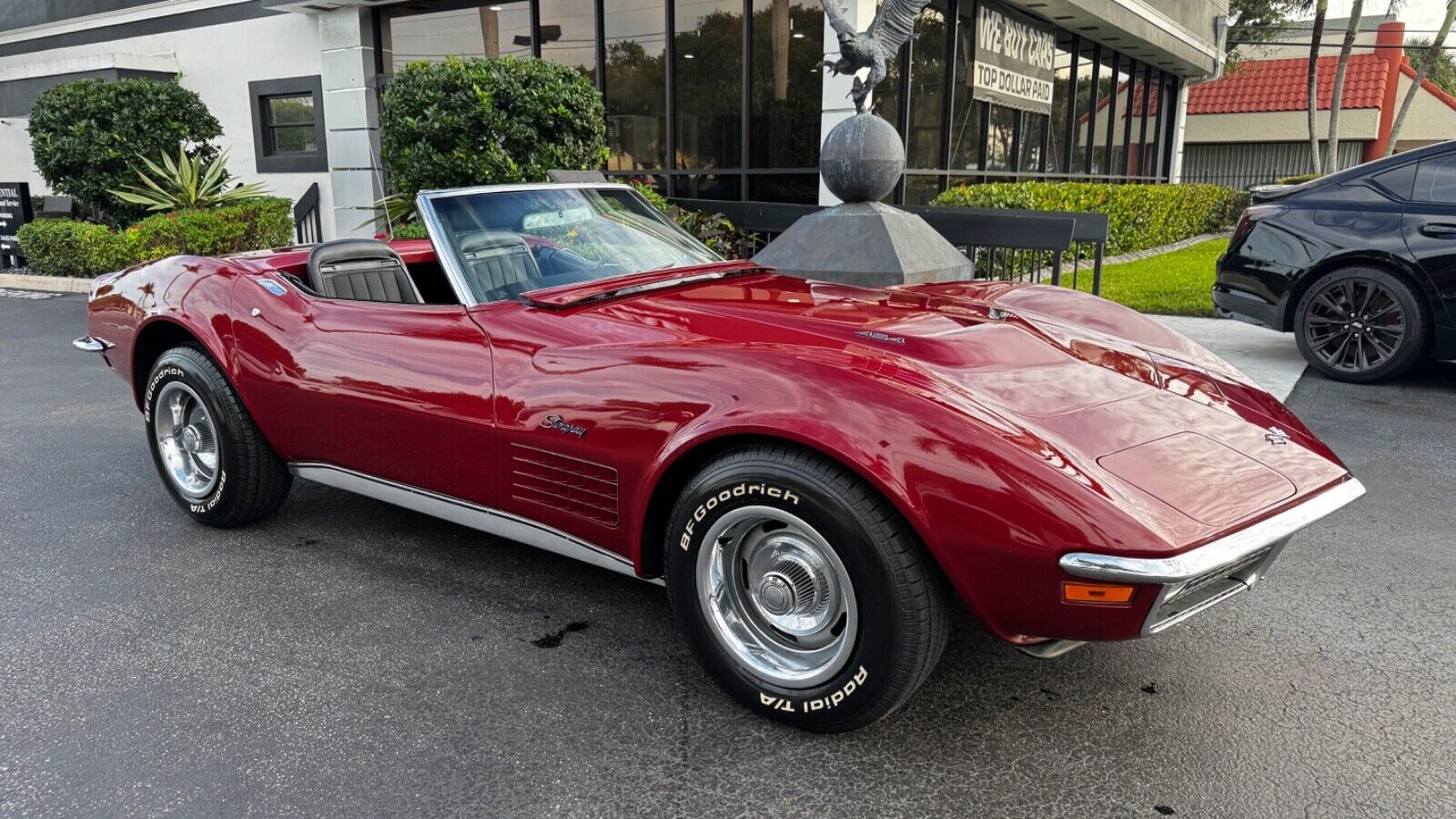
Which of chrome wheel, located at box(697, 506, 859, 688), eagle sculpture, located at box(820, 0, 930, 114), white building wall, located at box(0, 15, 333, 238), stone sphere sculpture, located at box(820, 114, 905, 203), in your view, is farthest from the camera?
white building wall, located at box(0, 15, 333, 238)

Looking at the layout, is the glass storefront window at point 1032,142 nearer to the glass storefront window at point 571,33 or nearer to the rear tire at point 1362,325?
the glass storefront window at point 571,33

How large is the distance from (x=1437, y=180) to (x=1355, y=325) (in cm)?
101

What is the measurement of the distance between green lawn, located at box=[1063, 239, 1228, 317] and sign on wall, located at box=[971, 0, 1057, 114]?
8.96 feet

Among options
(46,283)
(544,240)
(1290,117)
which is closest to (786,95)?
(544,240)

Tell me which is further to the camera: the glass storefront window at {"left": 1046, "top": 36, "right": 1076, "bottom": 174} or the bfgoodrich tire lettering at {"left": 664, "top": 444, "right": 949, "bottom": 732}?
the glass storefront window at {"left": 1046, "top": 36, "right": 1076, "bottom": 174}

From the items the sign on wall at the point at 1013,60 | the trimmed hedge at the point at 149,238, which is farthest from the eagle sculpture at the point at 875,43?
the trimmed hedge at the point at 149,238

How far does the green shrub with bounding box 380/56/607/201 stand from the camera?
8578 mm

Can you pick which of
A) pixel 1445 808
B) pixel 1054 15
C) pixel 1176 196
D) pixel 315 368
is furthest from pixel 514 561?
pixel 1176 196

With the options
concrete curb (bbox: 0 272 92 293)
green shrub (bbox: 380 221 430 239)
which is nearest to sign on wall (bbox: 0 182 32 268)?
concrete curb (bbox: 0 272 92 293)

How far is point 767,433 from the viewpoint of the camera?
2539 mm

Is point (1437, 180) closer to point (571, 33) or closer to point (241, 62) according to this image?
point (571, 33)

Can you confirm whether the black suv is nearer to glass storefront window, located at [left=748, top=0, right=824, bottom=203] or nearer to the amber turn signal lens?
glass storefront window, located at [left=748, top=0, right=824, bottom=203]

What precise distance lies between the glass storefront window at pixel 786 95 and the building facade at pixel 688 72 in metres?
0.02

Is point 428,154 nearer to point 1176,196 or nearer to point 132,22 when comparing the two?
A: point 132,22
